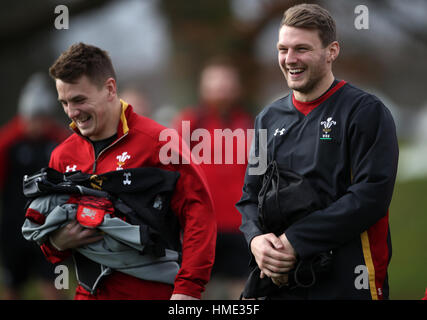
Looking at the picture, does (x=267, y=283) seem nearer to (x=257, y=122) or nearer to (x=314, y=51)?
(x=257, y=122)

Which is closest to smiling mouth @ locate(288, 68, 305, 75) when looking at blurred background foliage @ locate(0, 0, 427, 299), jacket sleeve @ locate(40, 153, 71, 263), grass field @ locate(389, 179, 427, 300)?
jacket sleeve @ locate(40, 153, 71, 263)

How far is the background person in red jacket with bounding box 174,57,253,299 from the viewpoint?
527 centimetres

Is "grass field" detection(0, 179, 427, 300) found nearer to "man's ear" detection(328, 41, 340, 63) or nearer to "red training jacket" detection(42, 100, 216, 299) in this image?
"red training jacket" detection(42, 100, 216, 299)

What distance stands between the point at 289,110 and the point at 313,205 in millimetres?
529

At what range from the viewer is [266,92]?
1176cm

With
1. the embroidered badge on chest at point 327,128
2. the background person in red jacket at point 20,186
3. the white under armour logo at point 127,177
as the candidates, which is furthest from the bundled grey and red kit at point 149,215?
the background person in red jacket at point 20,186

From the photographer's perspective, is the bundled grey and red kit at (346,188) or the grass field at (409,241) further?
the grass field at (409,241)

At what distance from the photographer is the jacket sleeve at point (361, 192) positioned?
2463 mm

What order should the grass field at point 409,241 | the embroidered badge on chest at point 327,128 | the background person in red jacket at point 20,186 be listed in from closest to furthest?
the embroidered badge on chest at point 327,128 < the background person in red jacket at point 20,186 < the grass field at point 409,241

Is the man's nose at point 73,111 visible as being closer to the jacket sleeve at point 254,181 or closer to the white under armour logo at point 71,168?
the white under armour logo at point 71,168

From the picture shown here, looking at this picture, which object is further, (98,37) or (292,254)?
(98,37)

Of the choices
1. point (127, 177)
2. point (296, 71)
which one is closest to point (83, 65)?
point (127, 177)

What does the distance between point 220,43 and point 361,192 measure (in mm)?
8098
